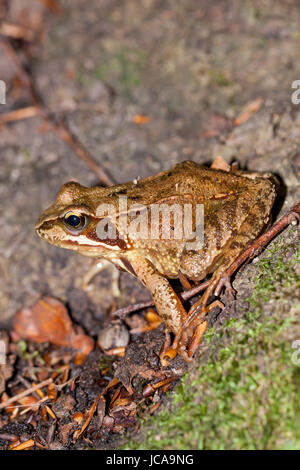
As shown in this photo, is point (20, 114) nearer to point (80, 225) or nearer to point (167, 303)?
point (80, 225)

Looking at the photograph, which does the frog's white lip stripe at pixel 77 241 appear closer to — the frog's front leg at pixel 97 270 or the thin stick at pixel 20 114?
the frog's front leg at pixel 97 270

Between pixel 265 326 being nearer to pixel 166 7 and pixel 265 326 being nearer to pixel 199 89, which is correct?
pixel 199 89

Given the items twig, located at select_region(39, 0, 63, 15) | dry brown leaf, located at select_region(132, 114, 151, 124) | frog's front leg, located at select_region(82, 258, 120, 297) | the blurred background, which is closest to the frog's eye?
frog's front leg, located at select_region(82, 258, 120, 297)

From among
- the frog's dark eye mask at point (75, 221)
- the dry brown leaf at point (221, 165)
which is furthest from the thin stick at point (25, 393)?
the dry brown leaf at point (221, 165)

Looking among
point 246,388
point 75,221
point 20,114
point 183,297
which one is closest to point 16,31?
point 20,114

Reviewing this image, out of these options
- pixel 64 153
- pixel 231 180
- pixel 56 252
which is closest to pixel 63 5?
pixel 64 153

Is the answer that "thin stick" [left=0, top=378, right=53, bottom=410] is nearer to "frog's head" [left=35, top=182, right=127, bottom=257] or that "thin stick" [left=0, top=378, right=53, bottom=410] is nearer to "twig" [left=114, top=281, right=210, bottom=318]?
"twig" [left=114, top=281, right=210, bottom=318]
